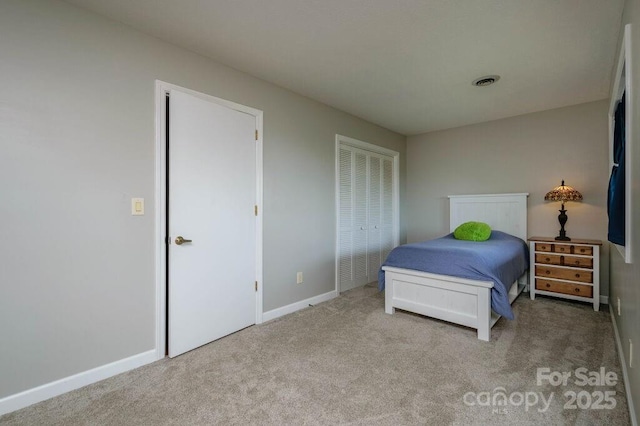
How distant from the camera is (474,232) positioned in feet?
11.6

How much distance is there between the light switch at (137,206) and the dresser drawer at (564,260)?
4.17 meters

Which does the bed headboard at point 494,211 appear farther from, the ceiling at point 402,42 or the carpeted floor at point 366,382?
the carpeted floor at point 366,382

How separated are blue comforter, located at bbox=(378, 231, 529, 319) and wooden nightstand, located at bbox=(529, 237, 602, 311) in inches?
12.5

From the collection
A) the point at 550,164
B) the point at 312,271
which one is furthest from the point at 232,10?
the point at 550,164

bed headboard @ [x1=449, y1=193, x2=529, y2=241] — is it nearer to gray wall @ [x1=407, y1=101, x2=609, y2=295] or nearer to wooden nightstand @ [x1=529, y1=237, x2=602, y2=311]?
gray wall @ [x1=407, y1=101, x2=609, y2=295]

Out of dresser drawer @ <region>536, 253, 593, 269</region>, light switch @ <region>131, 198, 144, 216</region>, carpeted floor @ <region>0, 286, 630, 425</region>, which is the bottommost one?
carpeted floor @ <region>0, 286, 630, 425</region>

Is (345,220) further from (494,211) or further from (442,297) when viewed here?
(494,211)

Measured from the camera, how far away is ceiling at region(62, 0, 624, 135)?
1.85 meters

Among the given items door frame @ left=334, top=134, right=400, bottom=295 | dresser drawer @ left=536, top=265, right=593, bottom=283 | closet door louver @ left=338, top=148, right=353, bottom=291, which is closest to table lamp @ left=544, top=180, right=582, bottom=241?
dresser drawer @ left=536, top=265, right=593, bottom=283

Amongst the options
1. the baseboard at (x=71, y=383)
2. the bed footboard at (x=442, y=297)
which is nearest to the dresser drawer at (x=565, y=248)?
the bed footboard at (x=442, y=297)

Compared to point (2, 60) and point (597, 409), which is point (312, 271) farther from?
point (2, 60)

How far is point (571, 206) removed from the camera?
355cm

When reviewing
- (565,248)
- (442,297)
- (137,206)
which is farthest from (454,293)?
(137,206)

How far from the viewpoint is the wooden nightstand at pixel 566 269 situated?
3.08m
